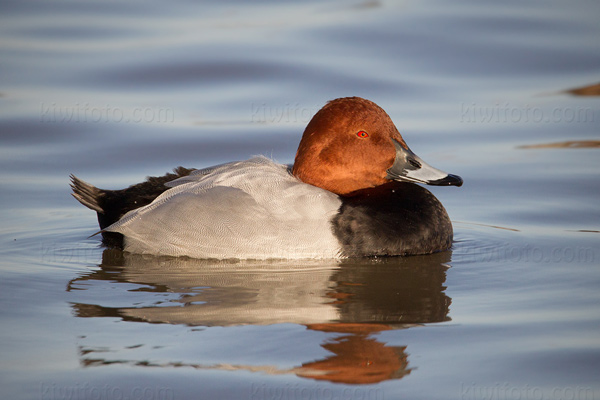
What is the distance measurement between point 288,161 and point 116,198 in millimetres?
2522

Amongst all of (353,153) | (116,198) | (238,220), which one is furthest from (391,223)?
(116,198)

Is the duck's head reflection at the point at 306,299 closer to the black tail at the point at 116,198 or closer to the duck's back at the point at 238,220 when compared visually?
the duck's back at the point at 238,220

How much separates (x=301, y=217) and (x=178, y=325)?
1.42m

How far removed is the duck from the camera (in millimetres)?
5711

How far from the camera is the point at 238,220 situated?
225 inches

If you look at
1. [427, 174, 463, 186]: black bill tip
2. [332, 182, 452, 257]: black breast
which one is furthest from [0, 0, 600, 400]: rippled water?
[427, 174, 463, 186]: black bill tip

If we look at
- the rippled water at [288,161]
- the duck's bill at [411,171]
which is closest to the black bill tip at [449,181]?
the duck's bill at [411,171]

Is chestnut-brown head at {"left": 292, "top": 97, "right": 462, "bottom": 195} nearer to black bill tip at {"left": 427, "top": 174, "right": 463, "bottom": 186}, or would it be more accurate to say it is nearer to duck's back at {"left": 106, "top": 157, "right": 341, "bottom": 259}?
black bill tip at {"left": 427, "top": 174, "right": 463, "bottom": 186}

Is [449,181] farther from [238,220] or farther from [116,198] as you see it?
[116,198]

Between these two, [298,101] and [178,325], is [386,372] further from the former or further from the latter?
[298,101]

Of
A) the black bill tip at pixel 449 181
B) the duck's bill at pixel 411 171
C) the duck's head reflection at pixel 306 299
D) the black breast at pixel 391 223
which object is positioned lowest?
the duck's head reflection at pixel 306 299

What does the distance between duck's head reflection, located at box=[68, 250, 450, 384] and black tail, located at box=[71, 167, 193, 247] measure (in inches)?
9.0

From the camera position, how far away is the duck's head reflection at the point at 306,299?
4.14 metres

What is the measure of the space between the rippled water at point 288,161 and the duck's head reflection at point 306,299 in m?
0.02
